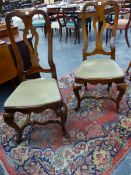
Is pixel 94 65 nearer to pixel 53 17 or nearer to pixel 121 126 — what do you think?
pixel 121 126

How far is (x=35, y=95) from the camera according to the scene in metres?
1.57

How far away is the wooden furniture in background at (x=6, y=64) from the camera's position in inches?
83.0

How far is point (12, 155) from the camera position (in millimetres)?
1653

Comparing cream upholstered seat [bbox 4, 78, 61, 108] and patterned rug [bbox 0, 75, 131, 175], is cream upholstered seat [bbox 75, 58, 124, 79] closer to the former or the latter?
cream upholstered seat [bbox 4, 78, 61, 108]

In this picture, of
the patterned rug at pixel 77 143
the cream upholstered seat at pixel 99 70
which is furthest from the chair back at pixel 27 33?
the patterned rug at pixel 77 143

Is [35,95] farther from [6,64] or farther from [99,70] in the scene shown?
[6,64]

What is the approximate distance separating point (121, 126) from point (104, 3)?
126 centimetres

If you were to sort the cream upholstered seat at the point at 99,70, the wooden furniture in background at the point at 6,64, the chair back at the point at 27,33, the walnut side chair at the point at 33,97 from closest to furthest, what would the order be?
1. the walnut side chair at the point at 33,97
2. the chair back at the point at 27,33
3. the cream upholstered seat at the point at 99,70
4. the wooden furniture in background at the point at 6,64

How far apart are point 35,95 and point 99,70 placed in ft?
2.30

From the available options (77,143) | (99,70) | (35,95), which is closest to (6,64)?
(35,95)

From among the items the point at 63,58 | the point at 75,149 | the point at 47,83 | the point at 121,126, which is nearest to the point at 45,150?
the point at 75,149

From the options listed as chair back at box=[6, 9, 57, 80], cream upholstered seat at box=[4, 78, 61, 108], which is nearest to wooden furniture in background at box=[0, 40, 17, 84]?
chair back at box=[6, 9, 57, 80]

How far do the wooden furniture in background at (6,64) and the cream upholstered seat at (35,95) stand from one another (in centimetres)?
53

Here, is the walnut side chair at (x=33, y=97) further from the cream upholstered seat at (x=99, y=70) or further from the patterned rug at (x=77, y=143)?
the cream upholstered seat at (x=99, y=70)
